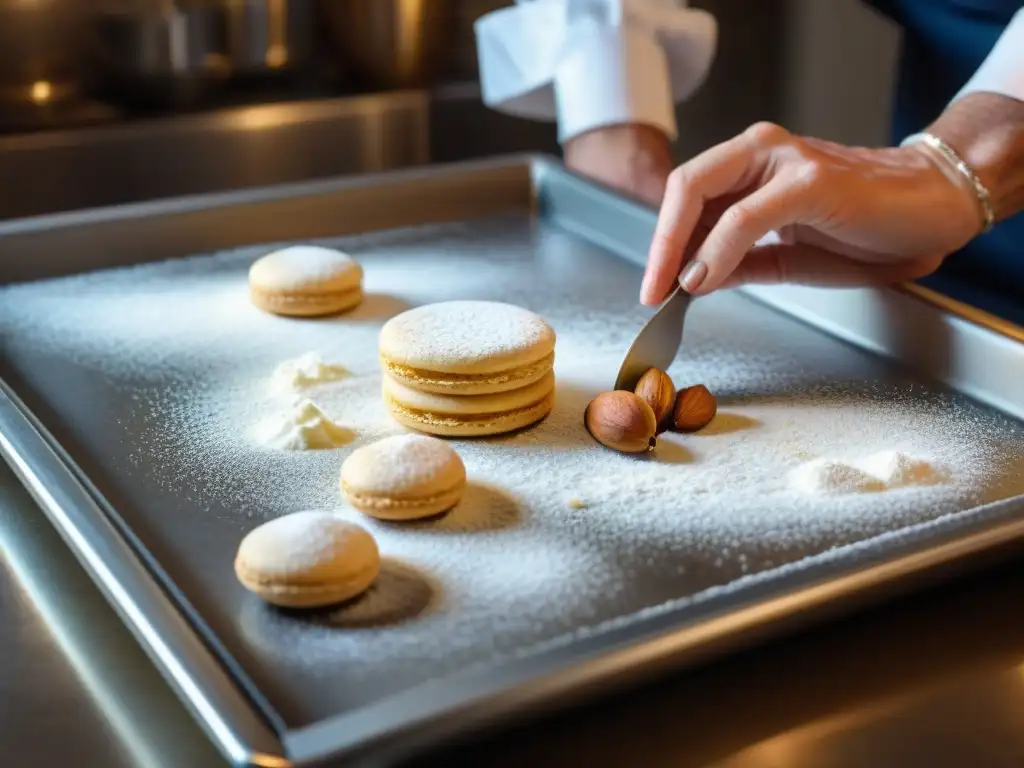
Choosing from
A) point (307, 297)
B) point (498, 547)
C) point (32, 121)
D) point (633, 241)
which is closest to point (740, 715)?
point (498, 547)

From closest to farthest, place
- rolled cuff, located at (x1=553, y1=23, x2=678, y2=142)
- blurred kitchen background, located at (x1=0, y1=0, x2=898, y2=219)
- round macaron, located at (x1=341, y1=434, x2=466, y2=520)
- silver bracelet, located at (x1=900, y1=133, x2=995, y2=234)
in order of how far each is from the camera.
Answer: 1. round macaron, located at (x1=341, y1=434, x2=466, y2=520)
2. silver bracelet, located at (x1=900, y1=133, x2=995, y2=234)
3. rolled cuff, located at (x1=553, y1=23, x2=678, y2=142)
4. blurred kitchen background, located at (x1=0, y1=0, x2=898, y2=219)

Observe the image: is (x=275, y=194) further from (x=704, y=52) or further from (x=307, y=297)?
(x=704, y=52)

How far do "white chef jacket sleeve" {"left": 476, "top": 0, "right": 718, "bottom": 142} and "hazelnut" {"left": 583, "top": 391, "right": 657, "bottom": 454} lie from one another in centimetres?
65

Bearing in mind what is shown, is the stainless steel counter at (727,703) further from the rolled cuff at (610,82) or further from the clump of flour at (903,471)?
the rolled cuff at (610,82)

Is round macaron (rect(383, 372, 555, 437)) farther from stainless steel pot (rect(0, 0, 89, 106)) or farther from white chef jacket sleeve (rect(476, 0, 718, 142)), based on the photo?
stainless steel pot (rect(0, 0, 89, 106))

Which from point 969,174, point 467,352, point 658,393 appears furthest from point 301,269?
point 969,174

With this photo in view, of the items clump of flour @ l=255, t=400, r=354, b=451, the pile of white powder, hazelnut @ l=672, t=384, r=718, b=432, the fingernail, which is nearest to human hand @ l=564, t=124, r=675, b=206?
the pile of white powder

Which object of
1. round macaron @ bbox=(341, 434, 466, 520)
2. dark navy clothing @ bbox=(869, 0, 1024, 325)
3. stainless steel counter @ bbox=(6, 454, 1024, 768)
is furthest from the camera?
dark navy clothing @ bbox=(869, 0, 1024, 325)

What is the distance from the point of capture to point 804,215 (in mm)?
1073

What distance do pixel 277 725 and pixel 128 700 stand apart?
0.10 meters

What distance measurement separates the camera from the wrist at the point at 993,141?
1.17 m

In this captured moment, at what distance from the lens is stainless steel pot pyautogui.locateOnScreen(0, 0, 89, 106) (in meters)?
1.78

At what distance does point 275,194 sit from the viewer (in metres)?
1.39

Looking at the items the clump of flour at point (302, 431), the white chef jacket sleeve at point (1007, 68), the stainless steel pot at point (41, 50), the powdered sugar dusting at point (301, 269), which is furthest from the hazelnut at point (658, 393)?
the stainless steel pot at point (41, 50)
